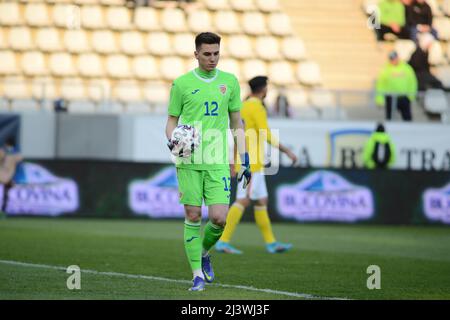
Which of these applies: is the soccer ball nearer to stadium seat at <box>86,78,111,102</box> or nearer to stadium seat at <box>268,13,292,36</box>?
stadium seat at <box>86,78,111,102</box>

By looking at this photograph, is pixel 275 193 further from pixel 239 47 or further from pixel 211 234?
pixel 211 234

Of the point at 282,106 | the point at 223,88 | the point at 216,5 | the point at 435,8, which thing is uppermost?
the point at 435,8

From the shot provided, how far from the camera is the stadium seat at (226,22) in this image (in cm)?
2872

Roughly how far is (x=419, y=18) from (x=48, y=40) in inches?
372

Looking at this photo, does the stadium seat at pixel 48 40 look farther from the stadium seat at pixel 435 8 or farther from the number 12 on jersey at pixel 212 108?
the number 12 on jersey at pixel 212 108

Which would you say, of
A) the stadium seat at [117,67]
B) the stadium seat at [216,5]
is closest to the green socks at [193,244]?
the stadium seat at [117,67]

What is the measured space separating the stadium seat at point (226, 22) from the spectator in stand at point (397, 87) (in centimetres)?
507

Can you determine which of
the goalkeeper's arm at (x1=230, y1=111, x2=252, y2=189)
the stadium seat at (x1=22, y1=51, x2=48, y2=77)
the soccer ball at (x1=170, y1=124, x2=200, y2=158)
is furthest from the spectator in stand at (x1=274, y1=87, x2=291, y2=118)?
the soccer ball at (x1=170, y1=124, x2=200, y2=158)

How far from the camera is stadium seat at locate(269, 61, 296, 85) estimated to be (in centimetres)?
2820

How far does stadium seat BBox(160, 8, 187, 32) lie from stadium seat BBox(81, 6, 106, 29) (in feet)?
5.32

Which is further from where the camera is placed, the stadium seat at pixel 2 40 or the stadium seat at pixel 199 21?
the stadium seat at pixel 199 21

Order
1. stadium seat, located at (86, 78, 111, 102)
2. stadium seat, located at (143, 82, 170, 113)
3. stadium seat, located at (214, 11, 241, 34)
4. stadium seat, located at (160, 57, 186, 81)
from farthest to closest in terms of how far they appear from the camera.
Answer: stadium seat, located at (214, 11, 241, 34), stadium seat, located at (160, 57, 186, 81), stadium seat, located at (143, 82, 170, 113), stadium seat, located at (86, 78, 111, 102)

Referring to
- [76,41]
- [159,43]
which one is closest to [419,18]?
[159,43]

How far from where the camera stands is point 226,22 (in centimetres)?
2886
